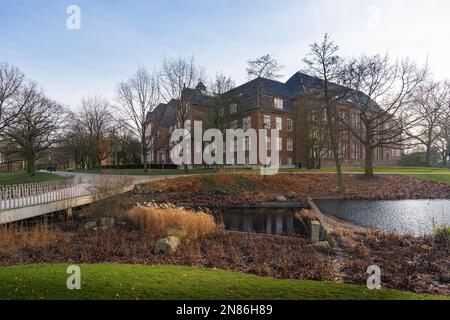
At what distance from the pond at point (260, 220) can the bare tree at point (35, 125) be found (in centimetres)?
2611

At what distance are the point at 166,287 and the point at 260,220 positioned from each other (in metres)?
12.0

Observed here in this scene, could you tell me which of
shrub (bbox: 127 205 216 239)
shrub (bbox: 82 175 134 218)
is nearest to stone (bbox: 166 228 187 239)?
shrub (bbox: 127 205 216 239)

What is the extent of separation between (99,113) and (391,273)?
53.4 m

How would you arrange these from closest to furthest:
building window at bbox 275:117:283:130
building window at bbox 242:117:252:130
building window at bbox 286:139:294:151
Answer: building window at bbox 242:117:252:130
building window at bbox 275:117:283:130
building window at bbox 286:139:294:151

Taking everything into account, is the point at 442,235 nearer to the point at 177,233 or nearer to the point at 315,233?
the point at 315,233

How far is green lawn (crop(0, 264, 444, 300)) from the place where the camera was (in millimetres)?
4809

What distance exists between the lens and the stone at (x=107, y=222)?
1265 cm

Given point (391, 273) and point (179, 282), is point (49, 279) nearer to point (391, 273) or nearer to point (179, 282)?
point (179, 282)

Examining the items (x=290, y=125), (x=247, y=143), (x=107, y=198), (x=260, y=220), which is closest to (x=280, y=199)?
(x=260, y=220)

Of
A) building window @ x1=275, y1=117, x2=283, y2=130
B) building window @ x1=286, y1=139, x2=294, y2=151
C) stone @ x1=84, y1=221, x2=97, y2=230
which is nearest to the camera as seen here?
stone @ x1=84, y1=221, x2=97, y2=230

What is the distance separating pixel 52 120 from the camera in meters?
38.0

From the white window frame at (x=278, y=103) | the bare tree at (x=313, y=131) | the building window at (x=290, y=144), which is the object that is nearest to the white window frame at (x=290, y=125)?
the building window at (x=290, y=144)

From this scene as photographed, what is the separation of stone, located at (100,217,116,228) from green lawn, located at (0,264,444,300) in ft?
21.3

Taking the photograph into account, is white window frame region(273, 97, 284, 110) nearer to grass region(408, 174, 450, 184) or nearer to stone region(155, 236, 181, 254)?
grass region(408, 174, 450, 184)
